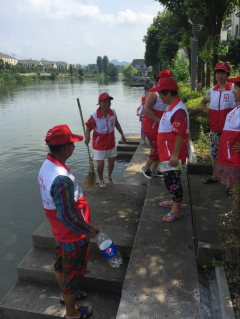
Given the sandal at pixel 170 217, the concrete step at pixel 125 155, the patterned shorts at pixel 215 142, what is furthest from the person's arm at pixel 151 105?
the concrete step at pixel 125 155

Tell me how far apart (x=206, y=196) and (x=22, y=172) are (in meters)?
5.79

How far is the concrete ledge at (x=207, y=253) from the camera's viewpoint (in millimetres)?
2791

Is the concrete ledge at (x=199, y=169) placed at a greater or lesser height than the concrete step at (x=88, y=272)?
greater

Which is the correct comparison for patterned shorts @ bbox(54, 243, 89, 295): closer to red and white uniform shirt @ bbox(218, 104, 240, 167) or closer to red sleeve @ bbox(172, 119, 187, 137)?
red sleeve @ bbox(172, 119, 187, 137)

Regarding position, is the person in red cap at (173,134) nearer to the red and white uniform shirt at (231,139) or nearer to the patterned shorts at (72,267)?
the red and white uniform shirt at (231,139)

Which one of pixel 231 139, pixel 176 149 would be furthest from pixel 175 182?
pixel 231 139

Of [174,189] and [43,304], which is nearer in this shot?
[43,304]

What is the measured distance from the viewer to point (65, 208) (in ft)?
7.10

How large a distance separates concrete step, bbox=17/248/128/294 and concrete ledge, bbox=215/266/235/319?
3.31 feet

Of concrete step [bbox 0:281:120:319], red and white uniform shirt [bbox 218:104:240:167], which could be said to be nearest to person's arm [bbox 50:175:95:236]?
concrete step [bbox 0:281:120:319]

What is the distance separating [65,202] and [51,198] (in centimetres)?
14

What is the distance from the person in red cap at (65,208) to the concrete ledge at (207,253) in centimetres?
A: 115

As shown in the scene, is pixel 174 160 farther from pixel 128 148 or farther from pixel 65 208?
pixel 128 148

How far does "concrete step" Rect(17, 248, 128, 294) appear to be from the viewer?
3.04m
